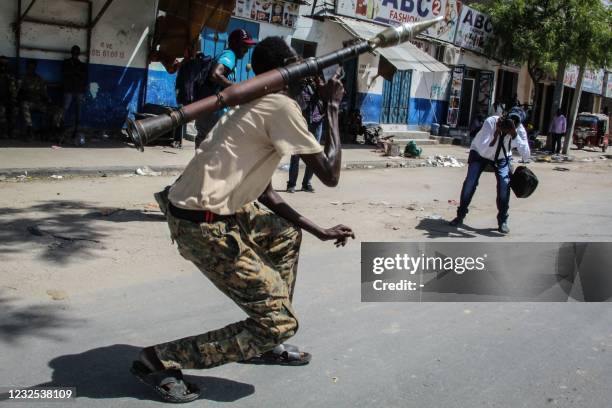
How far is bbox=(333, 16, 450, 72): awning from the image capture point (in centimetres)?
1606

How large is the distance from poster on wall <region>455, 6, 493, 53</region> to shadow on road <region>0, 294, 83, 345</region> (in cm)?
1868

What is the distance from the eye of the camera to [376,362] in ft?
12.3

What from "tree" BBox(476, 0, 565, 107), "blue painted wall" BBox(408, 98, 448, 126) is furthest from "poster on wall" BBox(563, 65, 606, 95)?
"blue painted wall" BBox(408, 98, 448, 126)

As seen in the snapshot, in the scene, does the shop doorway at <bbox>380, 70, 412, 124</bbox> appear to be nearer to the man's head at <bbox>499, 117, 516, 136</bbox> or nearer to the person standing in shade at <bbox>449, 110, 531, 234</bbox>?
the person standing in shade at <bbox>449, 110, 531, 234</bbox>

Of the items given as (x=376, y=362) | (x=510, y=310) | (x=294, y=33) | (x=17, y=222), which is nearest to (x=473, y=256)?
(x=510, y=310)

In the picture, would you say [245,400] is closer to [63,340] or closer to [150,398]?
[150,398]

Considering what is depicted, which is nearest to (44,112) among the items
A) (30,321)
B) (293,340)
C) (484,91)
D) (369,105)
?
(30,321)

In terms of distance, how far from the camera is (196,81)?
6.36m

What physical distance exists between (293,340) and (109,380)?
1154 millimetres

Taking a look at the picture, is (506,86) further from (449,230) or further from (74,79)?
(449,230)

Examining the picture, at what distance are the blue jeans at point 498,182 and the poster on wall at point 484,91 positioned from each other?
51.7 feet

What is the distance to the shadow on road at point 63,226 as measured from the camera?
18.2 feet

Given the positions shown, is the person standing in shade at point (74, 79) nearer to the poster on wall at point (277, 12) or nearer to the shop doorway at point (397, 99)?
the poster on wall at point (277, 12)

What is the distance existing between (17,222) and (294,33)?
34.9ft
